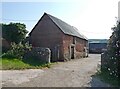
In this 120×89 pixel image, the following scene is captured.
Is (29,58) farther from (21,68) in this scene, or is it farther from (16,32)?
(16,32)

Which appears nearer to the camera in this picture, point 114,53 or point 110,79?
point 110,79

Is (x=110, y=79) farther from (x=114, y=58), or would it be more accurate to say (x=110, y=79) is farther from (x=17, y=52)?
(x=17, y=52)

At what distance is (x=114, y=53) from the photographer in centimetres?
1469

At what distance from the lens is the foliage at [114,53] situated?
46.7 feet

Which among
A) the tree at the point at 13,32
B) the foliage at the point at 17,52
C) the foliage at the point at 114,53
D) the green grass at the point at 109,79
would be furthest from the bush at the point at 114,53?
the tree at the point at 13,32

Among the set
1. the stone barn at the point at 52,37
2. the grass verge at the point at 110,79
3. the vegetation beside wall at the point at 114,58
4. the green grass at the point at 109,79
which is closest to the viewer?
the grass verge at the point at 110,79

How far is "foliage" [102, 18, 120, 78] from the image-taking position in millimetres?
14245

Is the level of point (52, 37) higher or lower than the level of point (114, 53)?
higher

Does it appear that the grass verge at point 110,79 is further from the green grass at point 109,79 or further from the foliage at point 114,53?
the foliage at point 114,53

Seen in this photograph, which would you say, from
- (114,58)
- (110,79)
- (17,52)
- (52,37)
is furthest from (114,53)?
(52,37)

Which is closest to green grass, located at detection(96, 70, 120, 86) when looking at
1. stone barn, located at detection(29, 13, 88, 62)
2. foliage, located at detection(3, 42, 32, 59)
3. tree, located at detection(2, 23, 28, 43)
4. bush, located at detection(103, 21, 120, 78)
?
bush, located at detection(103, 21, 120, 78)

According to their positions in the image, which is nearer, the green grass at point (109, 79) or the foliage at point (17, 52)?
the green grass at point (109, 79)

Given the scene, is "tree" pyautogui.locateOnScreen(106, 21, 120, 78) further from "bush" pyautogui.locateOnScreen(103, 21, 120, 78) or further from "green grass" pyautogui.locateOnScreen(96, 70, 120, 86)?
"green grass" pyautogui.locateOnScreen(96, 70, 120, 86)

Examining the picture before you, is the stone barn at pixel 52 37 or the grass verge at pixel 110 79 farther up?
the stone barn at pixel 52 37
